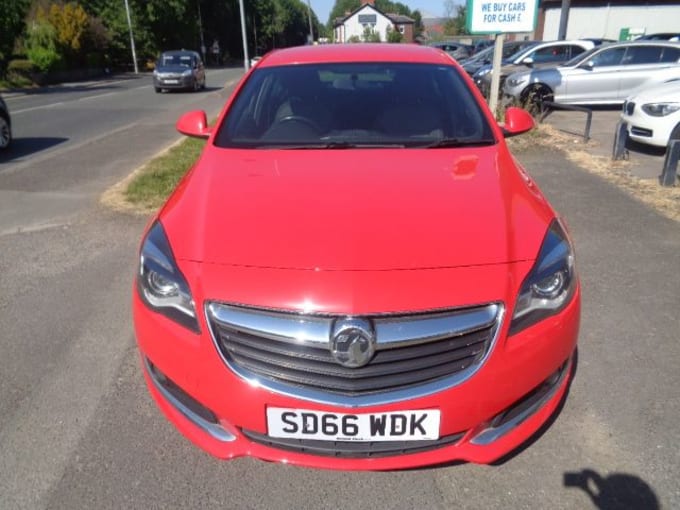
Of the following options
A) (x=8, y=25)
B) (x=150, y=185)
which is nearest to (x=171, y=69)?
(x=8, y=25)

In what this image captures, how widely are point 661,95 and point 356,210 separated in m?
7.40

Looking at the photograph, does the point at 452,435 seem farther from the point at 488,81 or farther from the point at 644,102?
the point at 488,81

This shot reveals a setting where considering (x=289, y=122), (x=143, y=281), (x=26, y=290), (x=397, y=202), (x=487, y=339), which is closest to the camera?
(x=487, y=339)

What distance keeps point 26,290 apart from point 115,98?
729 inches

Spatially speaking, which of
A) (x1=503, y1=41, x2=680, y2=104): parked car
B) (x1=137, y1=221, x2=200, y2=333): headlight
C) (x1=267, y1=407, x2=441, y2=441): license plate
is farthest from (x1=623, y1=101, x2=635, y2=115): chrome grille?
(x1=137, y1=221, x2=200, y2=333): headlight

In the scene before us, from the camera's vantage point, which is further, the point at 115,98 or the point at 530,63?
the point at 115,98

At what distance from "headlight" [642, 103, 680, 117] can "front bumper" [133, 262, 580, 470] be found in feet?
22.8

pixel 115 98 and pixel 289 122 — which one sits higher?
pixel 289 122

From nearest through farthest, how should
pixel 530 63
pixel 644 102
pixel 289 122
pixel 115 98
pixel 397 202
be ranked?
1. pixel 397 202
2. pixel 289 122
3. pixel 644 102
4. pixel 530 63
5. pixel 115 98

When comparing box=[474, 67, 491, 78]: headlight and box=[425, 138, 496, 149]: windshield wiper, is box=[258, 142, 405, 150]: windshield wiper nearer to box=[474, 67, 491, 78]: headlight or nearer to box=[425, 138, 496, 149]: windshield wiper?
box=[425, 138, 496, 149]: windshield wiper

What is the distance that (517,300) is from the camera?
1.95 metres

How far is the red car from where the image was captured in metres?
1.88

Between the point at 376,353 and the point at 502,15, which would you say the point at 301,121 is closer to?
the point at 376,353

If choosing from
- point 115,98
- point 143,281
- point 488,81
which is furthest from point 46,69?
point 143,281
